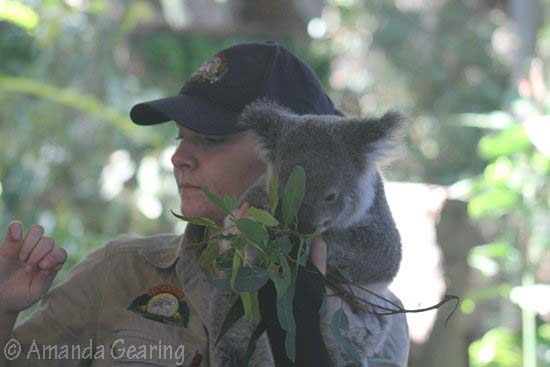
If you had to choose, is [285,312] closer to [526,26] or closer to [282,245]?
[282,245]

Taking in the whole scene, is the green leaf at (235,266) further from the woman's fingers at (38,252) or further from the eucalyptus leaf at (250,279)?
the woman's fingers at (38,252)

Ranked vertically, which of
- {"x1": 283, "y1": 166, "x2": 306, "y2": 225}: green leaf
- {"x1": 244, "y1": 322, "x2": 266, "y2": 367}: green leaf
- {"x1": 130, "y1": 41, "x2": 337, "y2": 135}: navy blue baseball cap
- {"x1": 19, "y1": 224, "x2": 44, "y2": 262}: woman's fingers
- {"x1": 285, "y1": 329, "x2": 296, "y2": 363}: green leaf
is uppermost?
{"x1": 130, "y1": 41, "x2": 337, "y2": 135}: navy blue baseball cap

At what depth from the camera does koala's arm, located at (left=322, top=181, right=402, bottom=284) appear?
6.31 feet

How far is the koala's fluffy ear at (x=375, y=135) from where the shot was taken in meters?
1.88

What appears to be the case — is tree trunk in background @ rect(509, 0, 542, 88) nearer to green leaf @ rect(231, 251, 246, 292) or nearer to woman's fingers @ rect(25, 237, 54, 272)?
woman's fingers @ rect(25, 237, 54, 272)

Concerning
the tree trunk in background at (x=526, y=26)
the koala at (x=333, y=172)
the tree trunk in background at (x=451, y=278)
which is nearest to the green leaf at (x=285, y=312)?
the koala at (x=333, y=172)

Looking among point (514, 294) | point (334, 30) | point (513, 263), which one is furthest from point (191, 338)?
point (334, 30)

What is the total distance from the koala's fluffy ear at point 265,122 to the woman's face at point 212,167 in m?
0.04

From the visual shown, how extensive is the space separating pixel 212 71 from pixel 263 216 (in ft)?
1.96

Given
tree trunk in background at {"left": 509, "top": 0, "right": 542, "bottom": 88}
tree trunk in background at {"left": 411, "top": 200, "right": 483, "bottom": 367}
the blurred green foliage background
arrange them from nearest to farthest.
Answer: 1. the blurred green foliage background
2. tree trunk in background at {"left": 411, "top": 200, "right": 483, "bottom": 367}
3. tree trunk in background at {"left": 509, "top": 0, "right": 542, "bottom": 88}

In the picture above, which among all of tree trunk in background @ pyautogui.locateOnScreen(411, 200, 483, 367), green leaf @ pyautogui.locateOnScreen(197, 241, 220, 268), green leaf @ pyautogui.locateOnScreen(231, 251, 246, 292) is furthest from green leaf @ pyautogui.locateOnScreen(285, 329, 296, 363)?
tree trunk in background @ pyautogui.locateOnScreen(411, 200, 483, 367)

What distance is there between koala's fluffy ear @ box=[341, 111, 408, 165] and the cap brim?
0.84ft

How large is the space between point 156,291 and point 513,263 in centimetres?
207

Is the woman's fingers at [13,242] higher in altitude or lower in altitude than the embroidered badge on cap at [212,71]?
lower
